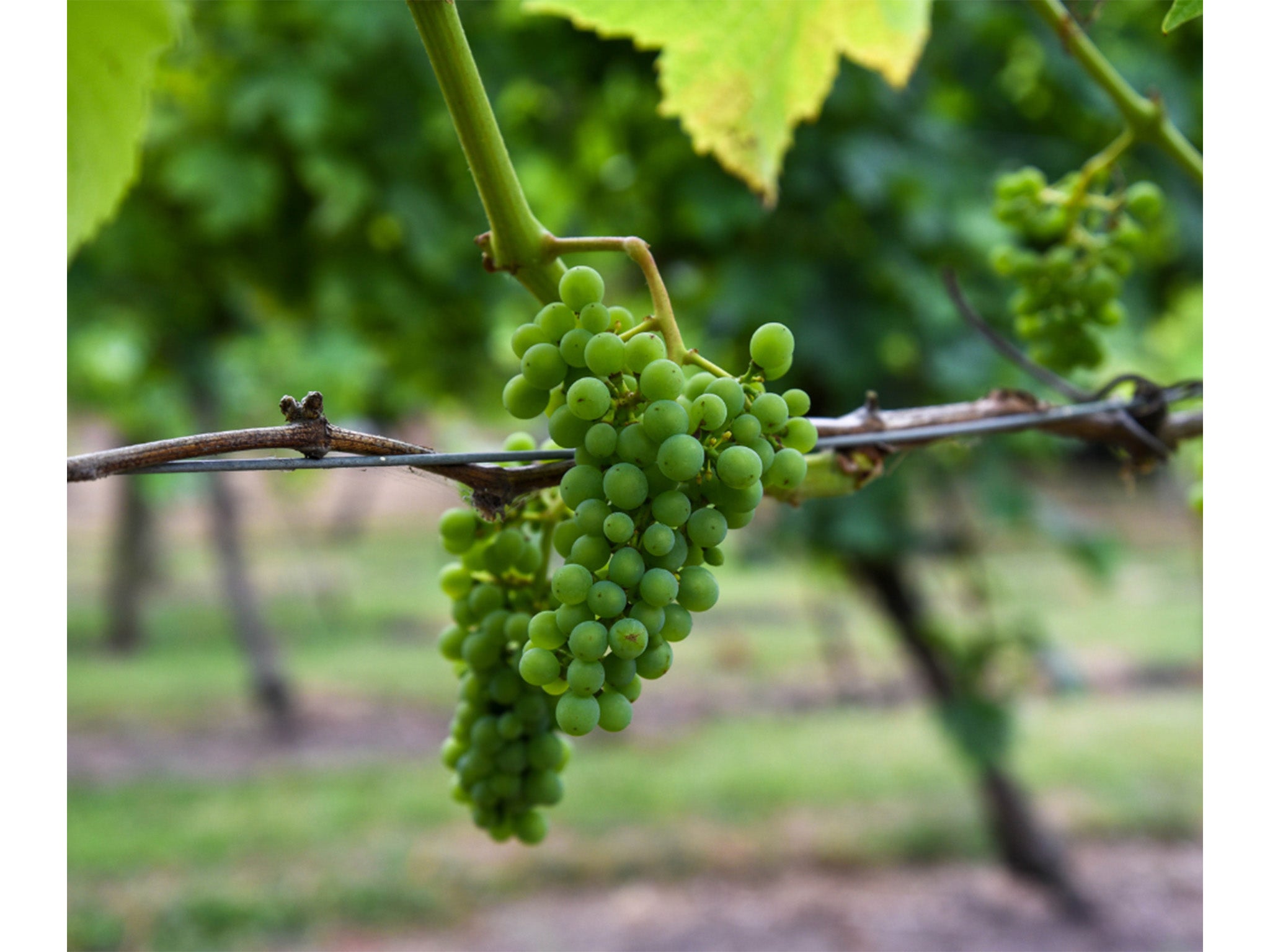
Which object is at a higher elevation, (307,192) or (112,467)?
(307,192)

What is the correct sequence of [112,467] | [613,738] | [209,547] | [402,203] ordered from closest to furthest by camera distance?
[112,467] → [402,203] → [613,738] → [209,547]

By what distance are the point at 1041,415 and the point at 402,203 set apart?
4.70ft

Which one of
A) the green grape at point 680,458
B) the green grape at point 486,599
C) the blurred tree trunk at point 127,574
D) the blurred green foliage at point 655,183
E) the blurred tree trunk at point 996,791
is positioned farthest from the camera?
the blurred tree trunk at point 127,574

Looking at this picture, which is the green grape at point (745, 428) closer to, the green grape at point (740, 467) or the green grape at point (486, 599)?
the green grape at point (740, 467)

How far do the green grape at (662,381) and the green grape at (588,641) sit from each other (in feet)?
0.23

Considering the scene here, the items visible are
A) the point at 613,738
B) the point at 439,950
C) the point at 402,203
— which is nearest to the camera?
the point at 402,203

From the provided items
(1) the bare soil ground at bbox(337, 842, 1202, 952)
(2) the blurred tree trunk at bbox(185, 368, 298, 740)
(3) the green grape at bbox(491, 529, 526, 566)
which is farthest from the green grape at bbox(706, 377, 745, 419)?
(2) the blurred tree trunk at bbox(185, 368, 298, 740)

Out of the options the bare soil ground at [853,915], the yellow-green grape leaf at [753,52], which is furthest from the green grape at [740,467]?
the bare soil ground at [853,915]

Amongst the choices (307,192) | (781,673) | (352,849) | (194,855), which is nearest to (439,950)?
(352,849)

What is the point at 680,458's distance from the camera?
0.29 m

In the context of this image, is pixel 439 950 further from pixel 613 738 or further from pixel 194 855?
pixel 613 738

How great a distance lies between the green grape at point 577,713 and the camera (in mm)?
290

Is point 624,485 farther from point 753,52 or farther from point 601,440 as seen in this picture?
point 753,52

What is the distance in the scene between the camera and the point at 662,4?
0.50 m
